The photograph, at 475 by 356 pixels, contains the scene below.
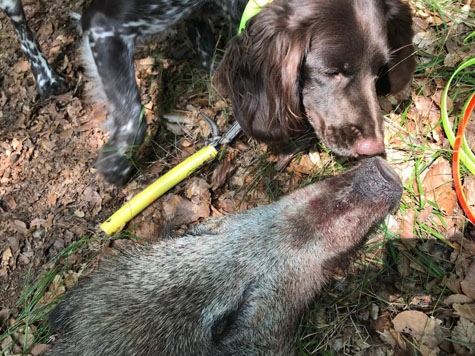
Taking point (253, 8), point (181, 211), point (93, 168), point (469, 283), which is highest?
point (253, 8)

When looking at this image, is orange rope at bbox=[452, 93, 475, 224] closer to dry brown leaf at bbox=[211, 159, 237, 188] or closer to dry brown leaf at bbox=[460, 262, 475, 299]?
dry brown leaf at bbox=[460, 262, 475, 299]

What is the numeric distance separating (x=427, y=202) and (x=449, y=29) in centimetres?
166

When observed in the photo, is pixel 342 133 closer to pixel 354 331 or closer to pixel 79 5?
pixel 354 331

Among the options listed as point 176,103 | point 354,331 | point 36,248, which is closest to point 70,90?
point 176,103

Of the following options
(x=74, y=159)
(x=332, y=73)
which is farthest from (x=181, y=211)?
(x=332, y=73)

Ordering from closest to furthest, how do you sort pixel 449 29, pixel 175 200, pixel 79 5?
pixel 175 200
pixel 449 29
pixel 79 5

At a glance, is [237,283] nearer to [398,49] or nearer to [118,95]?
[118,95]

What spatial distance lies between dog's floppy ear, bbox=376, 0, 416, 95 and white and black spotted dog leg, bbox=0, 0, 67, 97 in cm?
284

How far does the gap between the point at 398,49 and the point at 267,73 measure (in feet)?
3.22

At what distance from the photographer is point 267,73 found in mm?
3426

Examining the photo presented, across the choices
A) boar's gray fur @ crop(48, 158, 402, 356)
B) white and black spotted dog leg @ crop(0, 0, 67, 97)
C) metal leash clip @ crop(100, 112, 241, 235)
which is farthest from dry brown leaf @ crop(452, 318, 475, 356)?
white and black spotted dog leg @ crop(0, 0, 67, 97)

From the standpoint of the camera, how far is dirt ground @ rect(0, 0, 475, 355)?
12.5 feet

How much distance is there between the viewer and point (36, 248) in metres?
3.84

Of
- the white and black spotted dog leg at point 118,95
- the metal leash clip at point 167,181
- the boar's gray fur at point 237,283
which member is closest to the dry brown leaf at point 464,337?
the boar's gray fur at point 237,283
